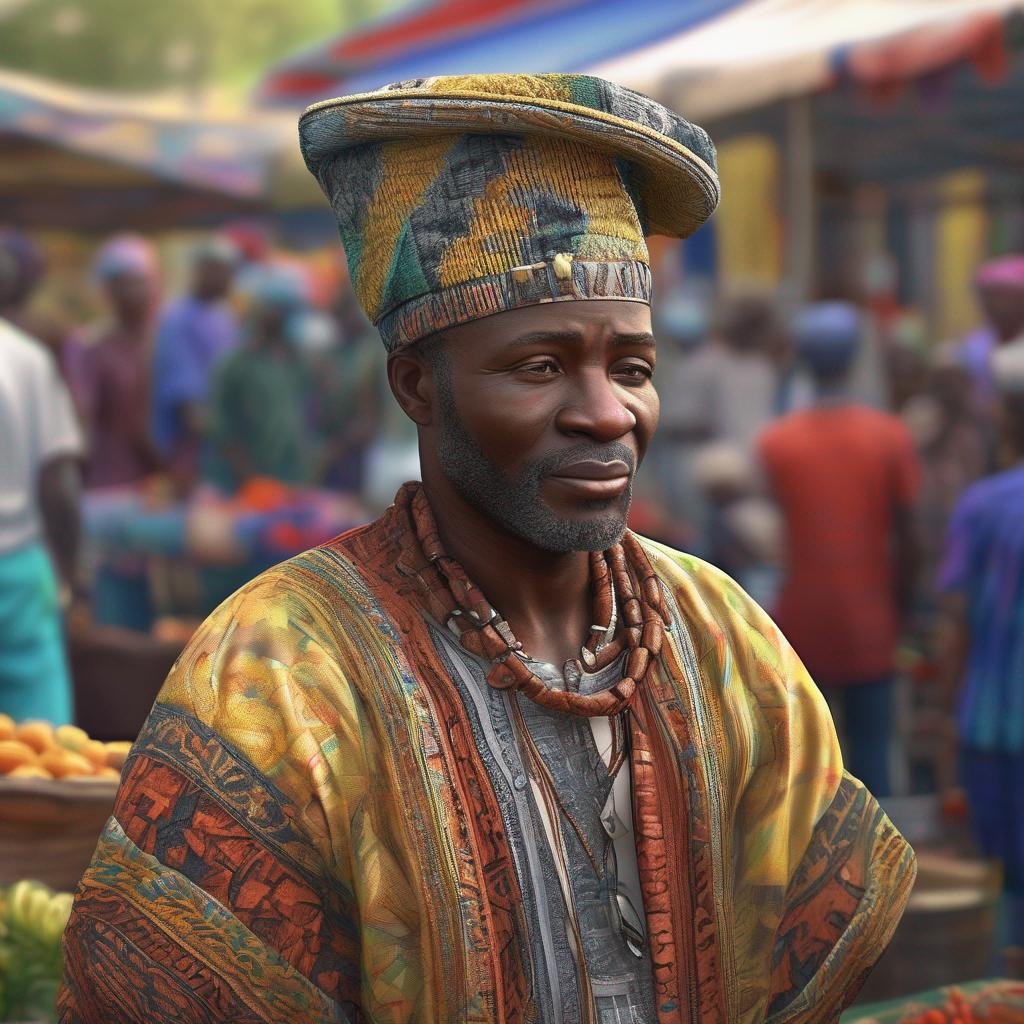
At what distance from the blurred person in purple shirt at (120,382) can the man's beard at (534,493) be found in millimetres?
7423

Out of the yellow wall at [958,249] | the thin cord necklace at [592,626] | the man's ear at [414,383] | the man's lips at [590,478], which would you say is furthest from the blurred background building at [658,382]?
the yellow wall at [958,249]

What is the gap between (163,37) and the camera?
506 inches

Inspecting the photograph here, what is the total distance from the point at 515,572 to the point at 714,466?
5.42 m

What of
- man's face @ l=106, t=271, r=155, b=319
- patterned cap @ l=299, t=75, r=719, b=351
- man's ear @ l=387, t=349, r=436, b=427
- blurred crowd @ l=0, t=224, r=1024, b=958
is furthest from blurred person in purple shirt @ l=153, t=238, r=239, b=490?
patterned cap @ l=299, t=75, r=719, b=351

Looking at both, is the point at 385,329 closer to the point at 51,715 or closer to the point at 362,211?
the point at 362,211

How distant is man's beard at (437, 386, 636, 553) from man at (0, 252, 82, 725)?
11.2 feet

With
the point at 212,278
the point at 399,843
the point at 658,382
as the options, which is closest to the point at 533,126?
the point at 399,843

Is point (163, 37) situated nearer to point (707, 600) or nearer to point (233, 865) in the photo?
point (707, 600)

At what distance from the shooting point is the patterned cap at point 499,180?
212 cm

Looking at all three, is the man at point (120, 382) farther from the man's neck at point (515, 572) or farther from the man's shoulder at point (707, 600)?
the man's neck at point (515, 572)

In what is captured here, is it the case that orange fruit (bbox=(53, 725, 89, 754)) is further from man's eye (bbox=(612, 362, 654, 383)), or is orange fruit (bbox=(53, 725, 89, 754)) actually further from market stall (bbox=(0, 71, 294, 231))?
market stall (bbox=(0, 71, 294, 231))

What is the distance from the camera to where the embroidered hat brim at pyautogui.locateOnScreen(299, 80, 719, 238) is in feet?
6.89

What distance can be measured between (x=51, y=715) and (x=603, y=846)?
11.4 ft

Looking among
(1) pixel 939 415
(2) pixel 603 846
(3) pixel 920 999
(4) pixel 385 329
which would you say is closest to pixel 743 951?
(2) pixel 603 846
